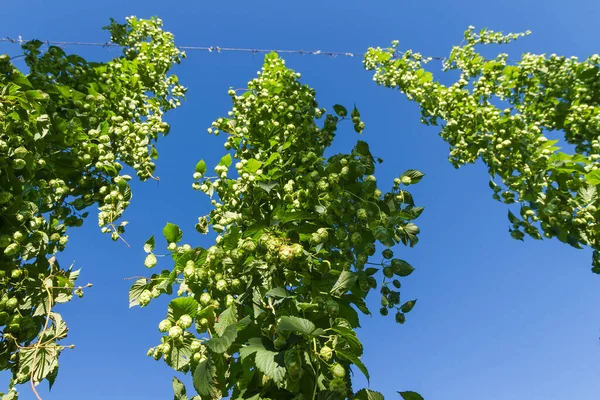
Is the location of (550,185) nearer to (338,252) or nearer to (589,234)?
(589,234)

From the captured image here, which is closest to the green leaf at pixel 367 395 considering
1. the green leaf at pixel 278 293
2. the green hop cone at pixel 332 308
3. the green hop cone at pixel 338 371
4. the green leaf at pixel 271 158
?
the green hop cone at pixel 338 371

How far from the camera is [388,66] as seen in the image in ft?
17.3

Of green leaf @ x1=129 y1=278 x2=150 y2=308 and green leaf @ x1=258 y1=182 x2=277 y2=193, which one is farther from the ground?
green leaf @ x1=258 y1=182 x2=277 y2=193

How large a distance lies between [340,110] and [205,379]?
178 cm

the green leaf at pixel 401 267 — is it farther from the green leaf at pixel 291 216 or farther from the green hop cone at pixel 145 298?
the green hop cone at pixel 145 298

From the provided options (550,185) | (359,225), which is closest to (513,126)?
(550,185)

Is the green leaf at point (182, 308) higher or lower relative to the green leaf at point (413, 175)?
lower

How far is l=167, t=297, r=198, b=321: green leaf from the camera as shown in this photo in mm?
1370

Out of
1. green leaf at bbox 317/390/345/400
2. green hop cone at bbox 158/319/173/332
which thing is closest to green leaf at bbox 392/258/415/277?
green leaf at bbox 317/390/345/400

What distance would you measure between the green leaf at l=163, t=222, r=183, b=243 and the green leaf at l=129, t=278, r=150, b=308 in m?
0.23

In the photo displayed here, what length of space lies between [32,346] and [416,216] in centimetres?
205

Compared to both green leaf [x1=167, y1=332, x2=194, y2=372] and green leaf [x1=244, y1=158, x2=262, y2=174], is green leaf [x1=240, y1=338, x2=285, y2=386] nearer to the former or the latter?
green leaf [x1=167, y1=332, x2=194, y2=372]

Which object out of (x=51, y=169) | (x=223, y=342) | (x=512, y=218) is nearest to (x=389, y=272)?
(x=223, y=342)

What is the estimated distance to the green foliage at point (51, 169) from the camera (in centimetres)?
176
